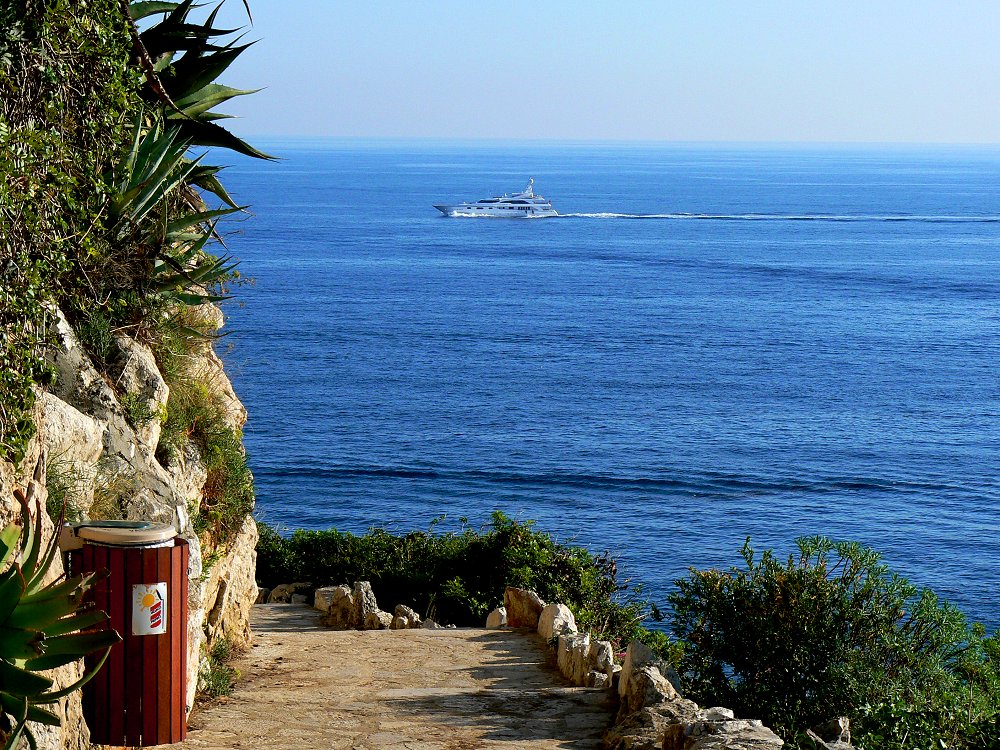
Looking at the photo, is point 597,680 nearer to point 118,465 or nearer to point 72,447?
point 118,465

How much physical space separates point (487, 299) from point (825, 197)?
11927 centimetres

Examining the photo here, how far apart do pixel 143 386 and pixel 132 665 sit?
2.29m

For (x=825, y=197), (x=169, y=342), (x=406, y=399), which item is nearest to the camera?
(x=169, y=342)

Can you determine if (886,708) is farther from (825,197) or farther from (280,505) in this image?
(825,197)

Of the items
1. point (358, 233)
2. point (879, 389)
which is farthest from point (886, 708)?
point (358, 233)

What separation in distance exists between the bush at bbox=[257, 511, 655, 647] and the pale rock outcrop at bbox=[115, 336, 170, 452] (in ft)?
22.8

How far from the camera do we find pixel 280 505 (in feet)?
134

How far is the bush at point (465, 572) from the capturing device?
551 inches

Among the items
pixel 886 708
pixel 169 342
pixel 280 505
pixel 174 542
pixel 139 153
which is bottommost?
pixel 280 505

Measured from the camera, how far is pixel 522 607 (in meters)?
12.0

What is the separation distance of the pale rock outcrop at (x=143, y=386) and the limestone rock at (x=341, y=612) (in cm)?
601

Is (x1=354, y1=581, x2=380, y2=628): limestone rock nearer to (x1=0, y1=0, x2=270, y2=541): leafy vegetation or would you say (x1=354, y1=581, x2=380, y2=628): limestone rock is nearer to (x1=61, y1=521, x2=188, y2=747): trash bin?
(x1=0, y1=0, x2=270, y2=541): leafy vegetation

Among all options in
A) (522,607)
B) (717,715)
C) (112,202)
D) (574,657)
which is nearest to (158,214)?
(112,202)

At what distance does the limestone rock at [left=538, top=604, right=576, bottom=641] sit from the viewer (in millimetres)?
10469
